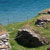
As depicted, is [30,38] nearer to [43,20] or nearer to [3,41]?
[43,20]

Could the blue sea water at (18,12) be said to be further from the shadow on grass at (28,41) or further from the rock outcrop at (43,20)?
the shadow on grass at (28,41)

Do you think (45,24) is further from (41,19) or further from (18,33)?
(18,33)

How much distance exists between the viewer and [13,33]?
36.1 metres

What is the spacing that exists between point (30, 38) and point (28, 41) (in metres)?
0.60

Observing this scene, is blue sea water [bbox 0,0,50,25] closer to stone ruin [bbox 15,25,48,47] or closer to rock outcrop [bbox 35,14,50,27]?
rock outcrop [bbox 35,14,50,27]

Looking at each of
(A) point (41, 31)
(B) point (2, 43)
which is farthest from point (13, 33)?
(B) point (2, 43)

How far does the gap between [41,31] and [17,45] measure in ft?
11.9

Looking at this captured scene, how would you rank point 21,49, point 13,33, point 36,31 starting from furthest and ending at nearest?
point 13,33 < point 36,31 < point 21,49

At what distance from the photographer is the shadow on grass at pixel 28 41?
106 feet

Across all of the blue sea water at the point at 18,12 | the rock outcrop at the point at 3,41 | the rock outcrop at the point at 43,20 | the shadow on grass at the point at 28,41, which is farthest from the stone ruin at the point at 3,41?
the blue sea water at the point at 18,12

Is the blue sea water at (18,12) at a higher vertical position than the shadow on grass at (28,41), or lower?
higher

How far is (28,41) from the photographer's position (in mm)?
32812

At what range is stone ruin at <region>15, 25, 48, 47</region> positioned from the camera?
32188 mm

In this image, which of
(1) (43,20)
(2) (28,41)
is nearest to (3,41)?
(2) (28,41)
